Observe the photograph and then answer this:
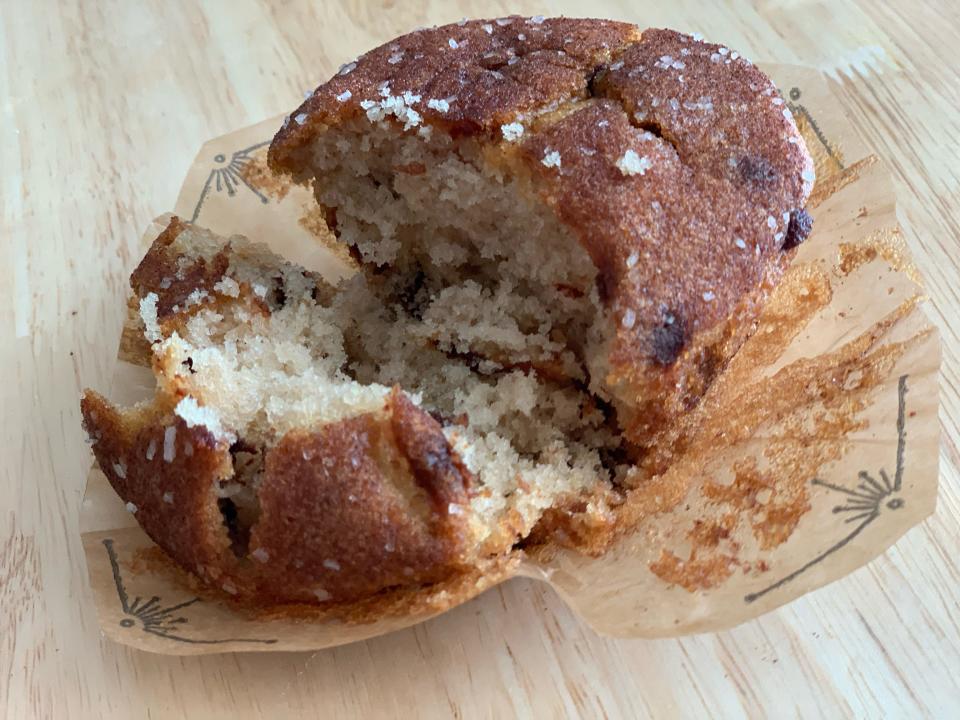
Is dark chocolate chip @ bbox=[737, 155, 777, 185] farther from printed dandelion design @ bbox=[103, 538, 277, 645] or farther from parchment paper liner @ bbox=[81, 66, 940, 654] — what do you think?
printed dandelion design @ bbox=[103, 538, 277, 645]

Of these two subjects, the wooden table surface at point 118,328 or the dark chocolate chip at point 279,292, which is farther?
the dark chocolate chip at point 279,292

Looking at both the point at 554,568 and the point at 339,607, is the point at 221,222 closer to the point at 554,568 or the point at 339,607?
the point at 339,607

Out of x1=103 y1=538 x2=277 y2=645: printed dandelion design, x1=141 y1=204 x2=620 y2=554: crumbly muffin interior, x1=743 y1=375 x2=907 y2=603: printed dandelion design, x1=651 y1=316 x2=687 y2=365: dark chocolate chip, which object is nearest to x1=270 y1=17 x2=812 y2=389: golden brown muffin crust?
x1=651 y1=316 x2=687 y2=365: dark chocolate chip

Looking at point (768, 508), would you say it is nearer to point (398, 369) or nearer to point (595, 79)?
point (398, 369)

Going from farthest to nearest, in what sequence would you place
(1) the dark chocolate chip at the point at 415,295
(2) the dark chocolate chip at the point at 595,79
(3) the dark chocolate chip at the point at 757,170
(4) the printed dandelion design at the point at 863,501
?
(1) the dark chocolate chip at the point at 415,295, (2) the dark chocolate chip at the point at 595,79, (3) the dark chocolate chip at the point at 757,170, (4) the printed dandelion design at the point at 863,501

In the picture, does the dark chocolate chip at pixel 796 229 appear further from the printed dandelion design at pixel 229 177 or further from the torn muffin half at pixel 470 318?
the printed dandelion design at pixel 229 177

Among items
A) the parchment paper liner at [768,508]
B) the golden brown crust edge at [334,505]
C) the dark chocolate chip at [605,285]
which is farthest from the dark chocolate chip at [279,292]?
the dark chocolate chip at [605,285]

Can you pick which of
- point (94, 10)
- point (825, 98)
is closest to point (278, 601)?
point (825, 98)
